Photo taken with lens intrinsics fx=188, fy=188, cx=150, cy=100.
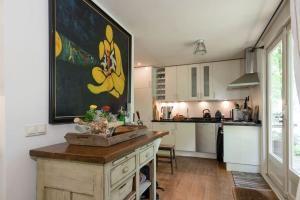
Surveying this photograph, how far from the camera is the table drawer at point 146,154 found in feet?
5.72

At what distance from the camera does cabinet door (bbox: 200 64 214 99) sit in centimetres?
481

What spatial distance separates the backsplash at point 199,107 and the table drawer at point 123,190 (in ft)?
13.0

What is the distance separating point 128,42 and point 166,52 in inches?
52.5

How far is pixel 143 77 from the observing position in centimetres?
524

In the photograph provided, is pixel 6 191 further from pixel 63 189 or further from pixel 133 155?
pixel 133 155

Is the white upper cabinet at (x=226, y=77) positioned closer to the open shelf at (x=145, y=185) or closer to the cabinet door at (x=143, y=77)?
the cabinet door at (x=143, y=77)

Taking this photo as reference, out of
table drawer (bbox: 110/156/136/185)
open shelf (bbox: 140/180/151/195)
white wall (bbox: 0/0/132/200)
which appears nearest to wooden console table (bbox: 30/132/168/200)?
table drawer (bbox: 110/156/136/185)

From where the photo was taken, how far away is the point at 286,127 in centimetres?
227

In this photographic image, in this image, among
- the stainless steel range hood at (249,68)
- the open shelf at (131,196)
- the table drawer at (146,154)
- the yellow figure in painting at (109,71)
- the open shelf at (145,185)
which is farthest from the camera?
the stainless steel range hood at (249,68)

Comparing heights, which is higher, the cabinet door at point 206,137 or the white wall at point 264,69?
the white wall at point 264,69

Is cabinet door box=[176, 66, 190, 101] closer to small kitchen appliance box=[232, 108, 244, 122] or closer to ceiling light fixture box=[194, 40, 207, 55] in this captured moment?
small kitchen appliance box=[232, 108, 244, 122]

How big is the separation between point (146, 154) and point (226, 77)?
3.62 metres

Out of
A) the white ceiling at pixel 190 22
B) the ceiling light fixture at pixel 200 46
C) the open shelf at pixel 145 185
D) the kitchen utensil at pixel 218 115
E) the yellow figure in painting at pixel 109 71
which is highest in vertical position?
the white ceiling at pixel 190 22

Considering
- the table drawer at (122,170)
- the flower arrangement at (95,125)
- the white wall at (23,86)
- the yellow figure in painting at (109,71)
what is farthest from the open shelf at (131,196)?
the yellow figure in painting at (109,71)
